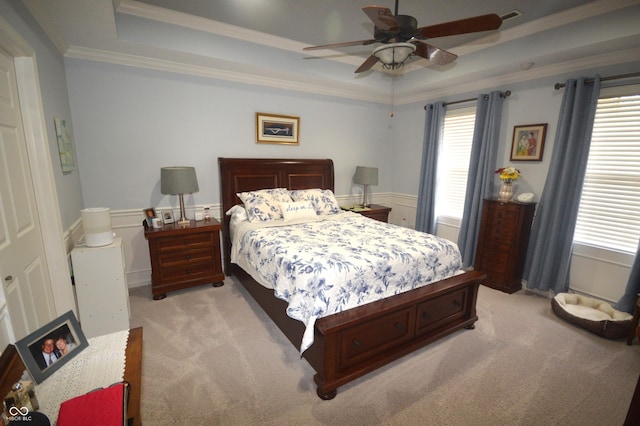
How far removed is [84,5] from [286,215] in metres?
2.40

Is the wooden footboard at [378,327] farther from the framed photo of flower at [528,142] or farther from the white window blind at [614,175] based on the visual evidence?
the framed photo of flower at [528,142]


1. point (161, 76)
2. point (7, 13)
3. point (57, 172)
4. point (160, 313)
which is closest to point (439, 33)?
point (7, 13)

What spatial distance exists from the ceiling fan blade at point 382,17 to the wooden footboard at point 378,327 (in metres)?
1.92

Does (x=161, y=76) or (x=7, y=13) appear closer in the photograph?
(x=7, y=13)

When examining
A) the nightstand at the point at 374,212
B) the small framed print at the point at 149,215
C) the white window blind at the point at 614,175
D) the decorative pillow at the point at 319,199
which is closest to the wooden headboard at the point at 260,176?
the decorative pillow at the point at 319,199

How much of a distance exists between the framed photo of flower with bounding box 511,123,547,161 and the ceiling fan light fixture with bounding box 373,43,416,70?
2.16 meters

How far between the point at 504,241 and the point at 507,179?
75cm

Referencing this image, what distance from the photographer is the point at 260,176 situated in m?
3.83

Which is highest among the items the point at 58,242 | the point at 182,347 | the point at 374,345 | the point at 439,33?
the point at 439,33

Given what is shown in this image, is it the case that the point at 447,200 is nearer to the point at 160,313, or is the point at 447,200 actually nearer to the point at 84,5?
the point at 160,313

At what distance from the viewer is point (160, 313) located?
2.80 m

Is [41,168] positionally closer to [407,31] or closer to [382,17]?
[382,17]

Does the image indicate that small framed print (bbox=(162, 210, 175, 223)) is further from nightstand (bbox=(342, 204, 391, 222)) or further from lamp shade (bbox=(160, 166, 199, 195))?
nightstand (bbox=(342, 204, 391, 222))

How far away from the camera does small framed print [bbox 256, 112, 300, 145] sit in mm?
3814
